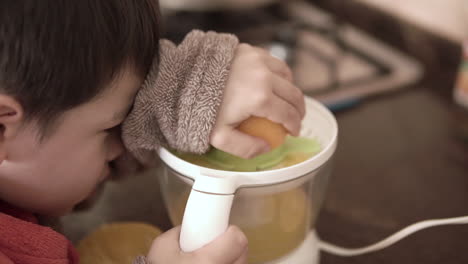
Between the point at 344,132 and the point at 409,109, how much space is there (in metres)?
0.12

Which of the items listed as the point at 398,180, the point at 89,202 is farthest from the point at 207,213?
the point at 398,180

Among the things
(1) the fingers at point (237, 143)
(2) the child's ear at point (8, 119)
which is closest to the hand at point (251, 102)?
(1) the fingers at point (237, 143)

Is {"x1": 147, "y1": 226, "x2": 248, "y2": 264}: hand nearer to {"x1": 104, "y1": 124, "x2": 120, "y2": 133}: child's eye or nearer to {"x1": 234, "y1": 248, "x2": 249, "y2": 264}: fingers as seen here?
{"x1": 234, "y1": 248, "x2": 249, "y2": 264}: fingers

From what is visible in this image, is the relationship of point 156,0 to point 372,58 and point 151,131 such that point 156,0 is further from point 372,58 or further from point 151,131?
point 372,58

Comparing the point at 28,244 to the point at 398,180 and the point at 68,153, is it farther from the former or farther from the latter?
the point at 398,180

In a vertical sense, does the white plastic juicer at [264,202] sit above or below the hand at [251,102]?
below

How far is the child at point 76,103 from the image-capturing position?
1.30 ft

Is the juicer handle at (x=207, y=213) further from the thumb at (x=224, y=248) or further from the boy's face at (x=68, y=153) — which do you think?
the boy's face at (x=68, y=153)

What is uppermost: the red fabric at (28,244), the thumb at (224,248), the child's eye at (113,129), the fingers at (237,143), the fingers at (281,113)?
the fingers at (281,113)

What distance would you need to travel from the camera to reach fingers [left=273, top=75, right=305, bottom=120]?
18.6 inches

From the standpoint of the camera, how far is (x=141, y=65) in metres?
0.47

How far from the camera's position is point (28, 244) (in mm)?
448

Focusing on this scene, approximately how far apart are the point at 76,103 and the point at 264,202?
0.18 m

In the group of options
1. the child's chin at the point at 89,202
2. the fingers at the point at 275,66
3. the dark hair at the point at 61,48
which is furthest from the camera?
the child's chin at the point at 89,202
